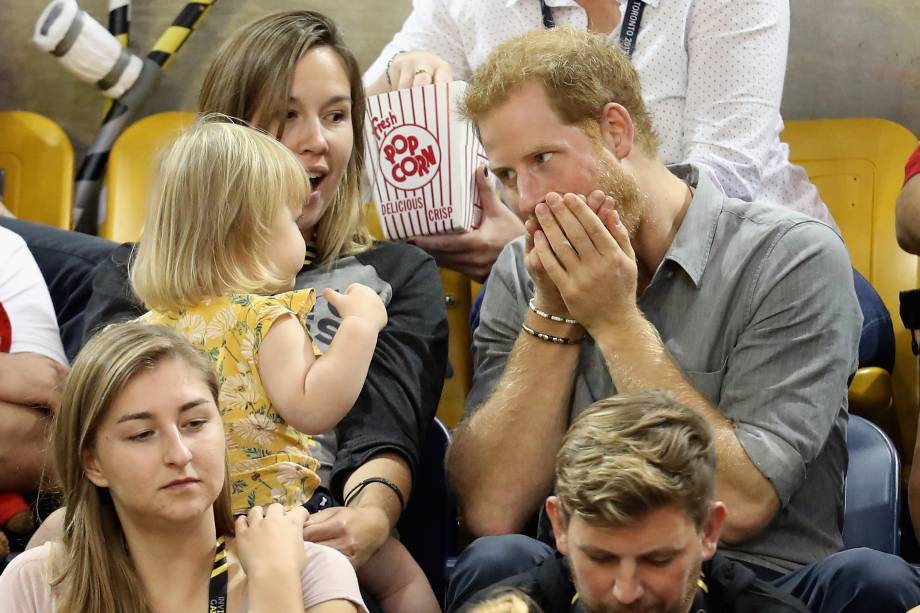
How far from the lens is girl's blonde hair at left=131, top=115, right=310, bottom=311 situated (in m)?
1.83

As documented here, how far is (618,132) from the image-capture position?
1939 mm

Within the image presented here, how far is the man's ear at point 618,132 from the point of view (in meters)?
1.93

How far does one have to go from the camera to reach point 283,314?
1784mm

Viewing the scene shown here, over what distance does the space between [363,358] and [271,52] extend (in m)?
0.63

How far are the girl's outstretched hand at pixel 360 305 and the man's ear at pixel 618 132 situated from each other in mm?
419

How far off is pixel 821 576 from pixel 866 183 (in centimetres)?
142

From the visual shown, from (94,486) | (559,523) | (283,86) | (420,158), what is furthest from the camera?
(420,158)

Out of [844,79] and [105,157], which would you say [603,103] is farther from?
[105,157]

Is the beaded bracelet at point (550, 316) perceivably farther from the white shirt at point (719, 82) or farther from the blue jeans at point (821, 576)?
the white shirt at point (719, 82)

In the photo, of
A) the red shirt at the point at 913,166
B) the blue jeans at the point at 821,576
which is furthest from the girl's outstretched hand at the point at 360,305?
the red shirt at the point at 913,166

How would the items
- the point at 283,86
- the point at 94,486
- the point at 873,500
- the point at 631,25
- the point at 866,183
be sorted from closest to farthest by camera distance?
the point at 94,486
the point at 873,500
the point at 283,86
the point at 631,25
the point at 866,183

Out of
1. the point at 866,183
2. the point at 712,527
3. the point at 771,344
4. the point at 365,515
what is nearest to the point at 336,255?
the point at 365,515

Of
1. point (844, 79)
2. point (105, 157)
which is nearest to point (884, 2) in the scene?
point (844, 79)

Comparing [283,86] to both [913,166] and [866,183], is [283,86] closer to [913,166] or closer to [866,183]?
[913,166]
